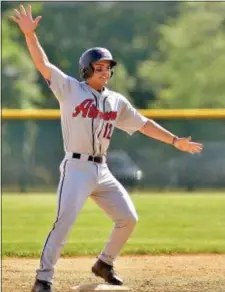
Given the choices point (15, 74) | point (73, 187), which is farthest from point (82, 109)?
point (15, 74)

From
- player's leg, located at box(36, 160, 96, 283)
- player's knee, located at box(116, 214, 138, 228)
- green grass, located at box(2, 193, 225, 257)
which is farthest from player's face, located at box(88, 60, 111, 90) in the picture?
green grass, located at box(2, 193, 225, 257)

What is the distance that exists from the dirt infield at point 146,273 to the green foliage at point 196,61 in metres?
25.9

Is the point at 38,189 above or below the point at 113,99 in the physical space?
below

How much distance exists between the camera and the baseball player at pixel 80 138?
567cm

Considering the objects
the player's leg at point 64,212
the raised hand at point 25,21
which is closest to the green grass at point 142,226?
the player's leg at point 64,212

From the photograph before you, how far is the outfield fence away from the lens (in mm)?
15711

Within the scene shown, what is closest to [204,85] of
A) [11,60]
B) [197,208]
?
[11,60]

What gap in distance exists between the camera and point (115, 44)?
4650 centimetres

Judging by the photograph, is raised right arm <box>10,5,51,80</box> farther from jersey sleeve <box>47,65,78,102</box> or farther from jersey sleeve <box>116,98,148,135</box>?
jersey sleeve <box>116,98,148,135</box>

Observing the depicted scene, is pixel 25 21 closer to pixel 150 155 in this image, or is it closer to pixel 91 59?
pixel 91 59

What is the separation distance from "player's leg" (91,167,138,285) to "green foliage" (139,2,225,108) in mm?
27570

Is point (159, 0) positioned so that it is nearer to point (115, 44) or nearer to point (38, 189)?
point (115, 44)

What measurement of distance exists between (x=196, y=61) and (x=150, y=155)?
19230 millimetres

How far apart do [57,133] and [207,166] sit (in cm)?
275
